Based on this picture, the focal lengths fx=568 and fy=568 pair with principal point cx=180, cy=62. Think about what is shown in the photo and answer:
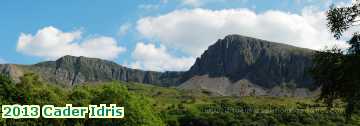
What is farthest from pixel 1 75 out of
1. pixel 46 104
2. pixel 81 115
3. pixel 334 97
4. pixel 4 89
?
pixel 334 97

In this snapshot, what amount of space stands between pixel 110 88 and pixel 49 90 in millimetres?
12286

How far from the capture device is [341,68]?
3081 centimetres

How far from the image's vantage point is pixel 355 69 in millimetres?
29688

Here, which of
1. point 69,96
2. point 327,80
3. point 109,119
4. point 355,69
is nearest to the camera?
point 355,69

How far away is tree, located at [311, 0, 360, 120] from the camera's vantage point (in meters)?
30.0

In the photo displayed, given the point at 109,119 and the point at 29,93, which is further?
the point at 29,93

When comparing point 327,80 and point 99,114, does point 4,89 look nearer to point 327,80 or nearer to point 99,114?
point 99,114

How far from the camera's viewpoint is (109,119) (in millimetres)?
86875

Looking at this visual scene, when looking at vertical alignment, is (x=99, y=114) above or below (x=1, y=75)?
below

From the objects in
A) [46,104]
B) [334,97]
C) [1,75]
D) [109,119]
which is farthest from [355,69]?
[1,75]

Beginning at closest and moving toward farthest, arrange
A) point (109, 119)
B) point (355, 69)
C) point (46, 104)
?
1. point (355, 69)
2. point (109, 119)
3. point (46, 104)

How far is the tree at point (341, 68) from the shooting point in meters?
30.0

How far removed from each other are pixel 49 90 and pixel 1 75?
1052 cm

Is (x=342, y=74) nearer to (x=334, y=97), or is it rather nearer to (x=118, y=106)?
(x=334, y=97)
